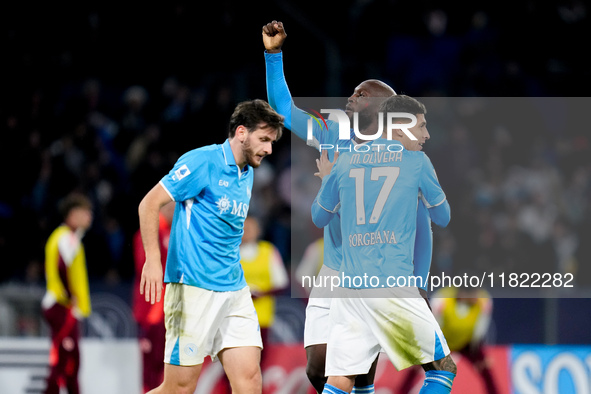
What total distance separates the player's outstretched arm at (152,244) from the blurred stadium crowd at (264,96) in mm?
5341

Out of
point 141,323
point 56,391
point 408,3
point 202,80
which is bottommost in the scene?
point 56,391

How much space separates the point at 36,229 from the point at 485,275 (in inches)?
210

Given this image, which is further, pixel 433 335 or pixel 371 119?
pixel 371 119

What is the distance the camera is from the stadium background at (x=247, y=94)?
10.6 m

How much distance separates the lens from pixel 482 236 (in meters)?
10.5

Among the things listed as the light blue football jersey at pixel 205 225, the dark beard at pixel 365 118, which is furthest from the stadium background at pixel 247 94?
the light blue football jersey at pixel 205 225

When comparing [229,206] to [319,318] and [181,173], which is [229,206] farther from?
[319,318]

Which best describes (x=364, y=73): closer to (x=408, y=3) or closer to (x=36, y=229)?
(x=408, y=3)

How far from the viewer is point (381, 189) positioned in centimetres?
466

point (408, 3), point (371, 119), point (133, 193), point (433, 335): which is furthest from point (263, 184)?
point (433, 335)

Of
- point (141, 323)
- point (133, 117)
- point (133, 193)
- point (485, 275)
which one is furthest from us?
point (133, 117)

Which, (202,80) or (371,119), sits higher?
(202,80)

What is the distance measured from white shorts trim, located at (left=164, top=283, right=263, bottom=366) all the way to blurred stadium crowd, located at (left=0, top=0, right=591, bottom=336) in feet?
16.7

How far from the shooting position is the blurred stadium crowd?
34.8 feet
